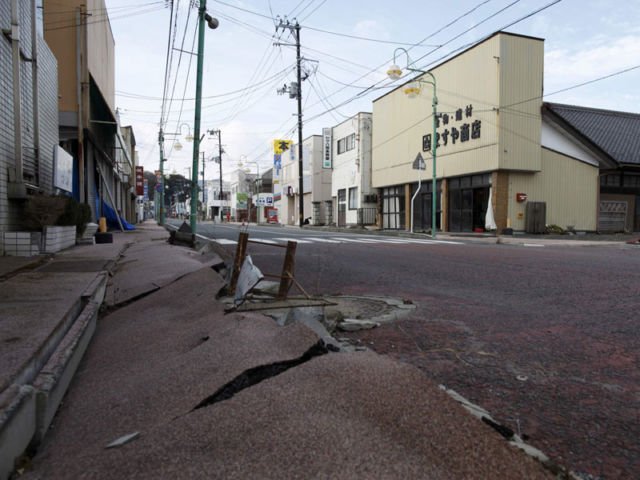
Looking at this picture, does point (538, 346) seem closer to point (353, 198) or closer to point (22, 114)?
point (22, 114)

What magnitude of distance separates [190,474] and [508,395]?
1.70 metres

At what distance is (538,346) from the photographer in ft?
11.3

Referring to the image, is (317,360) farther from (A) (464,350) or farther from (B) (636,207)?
(B) (636,207)

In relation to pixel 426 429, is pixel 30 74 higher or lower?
higher

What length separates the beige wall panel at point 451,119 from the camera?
2188 cm

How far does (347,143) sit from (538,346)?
35.0 m

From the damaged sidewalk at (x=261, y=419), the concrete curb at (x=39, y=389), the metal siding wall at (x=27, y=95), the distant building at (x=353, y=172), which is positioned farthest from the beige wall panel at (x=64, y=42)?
the distant building at (x=353, y=172)

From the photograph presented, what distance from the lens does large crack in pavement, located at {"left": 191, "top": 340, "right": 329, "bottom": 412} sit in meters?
2.24

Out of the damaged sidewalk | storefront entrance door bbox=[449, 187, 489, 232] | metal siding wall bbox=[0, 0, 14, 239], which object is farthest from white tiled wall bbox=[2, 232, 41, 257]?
storefront entrance door bbox=[449, 187, 489, 232]

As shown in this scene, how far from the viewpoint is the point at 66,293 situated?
452 cm

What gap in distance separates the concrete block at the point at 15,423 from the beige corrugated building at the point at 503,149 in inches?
854

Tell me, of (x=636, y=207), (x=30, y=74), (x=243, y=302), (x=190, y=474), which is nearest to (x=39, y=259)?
(x=30, y=74)

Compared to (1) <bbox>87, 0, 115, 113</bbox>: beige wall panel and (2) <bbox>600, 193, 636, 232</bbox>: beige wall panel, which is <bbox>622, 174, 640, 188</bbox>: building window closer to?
(2) <bbox>600, 193, 636, 232</bbox>: beige wall panel

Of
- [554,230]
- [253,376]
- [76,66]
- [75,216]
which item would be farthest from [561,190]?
[253,376]
